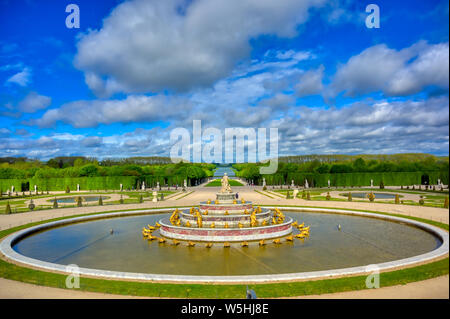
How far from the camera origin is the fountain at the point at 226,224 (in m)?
18.5

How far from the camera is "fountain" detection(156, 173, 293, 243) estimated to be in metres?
18.5

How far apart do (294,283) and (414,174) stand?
64109 millimetres

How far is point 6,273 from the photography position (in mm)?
11906

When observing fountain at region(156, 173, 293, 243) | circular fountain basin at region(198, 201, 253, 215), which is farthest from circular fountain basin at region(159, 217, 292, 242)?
circular fountain basin at region(198, 201, 253, 215)

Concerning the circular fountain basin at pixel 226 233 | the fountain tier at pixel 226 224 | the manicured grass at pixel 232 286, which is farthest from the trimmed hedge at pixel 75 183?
the manicured grass at pixel 232 286

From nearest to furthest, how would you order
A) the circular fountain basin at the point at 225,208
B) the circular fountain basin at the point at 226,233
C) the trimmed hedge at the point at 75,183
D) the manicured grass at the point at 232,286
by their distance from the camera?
the manicured grass at the point at 232,286
the circular fountain basin at the point at 226,233
the circular fountain basin at the point at 225,208
the trimmed hedge at the point at 75,183

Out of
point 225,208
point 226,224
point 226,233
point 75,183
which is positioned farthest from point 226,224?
point 75,183

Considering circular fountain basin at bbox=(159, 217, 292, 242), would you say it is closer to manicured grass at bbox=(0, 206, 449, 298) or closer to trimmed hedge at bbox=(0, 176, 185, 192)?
manicured grass at bbox=(0, 206, 449, 298)

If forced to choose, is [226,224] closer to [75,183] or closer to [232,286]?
[232,286]

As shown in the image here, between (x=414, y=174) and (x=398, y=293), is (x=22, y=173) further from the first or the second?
(x=414, y=174)

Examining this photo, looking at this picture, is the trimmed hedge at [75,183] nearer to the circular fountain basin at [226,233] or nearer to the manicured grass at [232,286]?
the circular fountain basin at [226,233]
